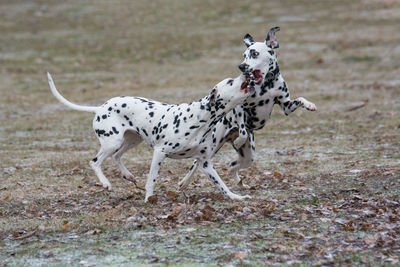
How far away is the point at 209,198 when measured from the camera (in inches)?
380

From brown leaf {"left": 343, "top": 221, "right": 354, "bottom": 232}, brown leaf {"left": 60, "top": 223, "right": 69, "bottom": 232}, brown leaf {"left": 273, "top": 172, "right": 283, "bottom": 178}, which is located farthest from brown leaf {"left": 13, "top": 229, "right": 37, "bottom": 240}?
brown leaf {"left": 273, "top": 172, "right": 283, "bottom": 178}

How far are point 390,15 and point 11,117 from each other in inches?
935

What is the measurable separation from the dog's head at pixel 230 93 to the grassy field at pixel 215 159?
4.45 feet

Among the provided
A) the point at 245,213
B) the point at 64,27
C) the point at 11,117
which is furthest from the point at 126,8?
the point at 245,213

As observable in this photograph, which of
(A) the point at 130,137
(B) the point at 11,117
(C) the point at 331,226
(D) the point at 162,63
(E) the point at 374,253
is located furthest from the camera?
(D) the point at 162,63

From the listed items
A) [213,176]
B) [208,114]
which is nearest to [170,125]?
[208,114]

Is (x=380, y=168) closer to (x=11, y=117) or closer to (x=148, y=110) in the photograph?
(x=148, y=110)

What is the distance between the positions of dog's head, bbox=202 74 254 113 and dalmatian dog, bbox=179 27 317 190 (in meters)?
0.61

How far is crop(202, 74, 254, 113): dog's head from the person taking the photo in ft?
28.3

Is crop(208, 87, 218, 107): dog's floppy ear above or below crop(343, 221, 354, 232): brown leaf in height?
above

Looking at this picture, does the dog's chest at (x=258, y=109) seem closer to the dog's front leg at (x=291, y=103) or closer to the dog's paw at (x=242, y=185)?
the dog's front leg at (x=291, y=103)

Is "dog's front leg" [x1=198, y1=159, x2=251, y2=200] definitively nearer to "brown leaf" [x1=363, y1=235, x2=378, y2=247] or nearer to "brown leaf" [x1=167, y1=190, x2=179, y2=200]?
"brown leaf" [x1=167, y1=190, x2=179, y2=200]

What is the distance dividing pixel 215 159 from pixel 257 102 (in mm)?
3893

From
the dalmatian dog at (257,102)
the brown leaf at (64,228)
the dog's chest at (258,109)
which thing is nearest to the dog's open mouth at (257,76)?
the dalmatian dog at (257,102)
